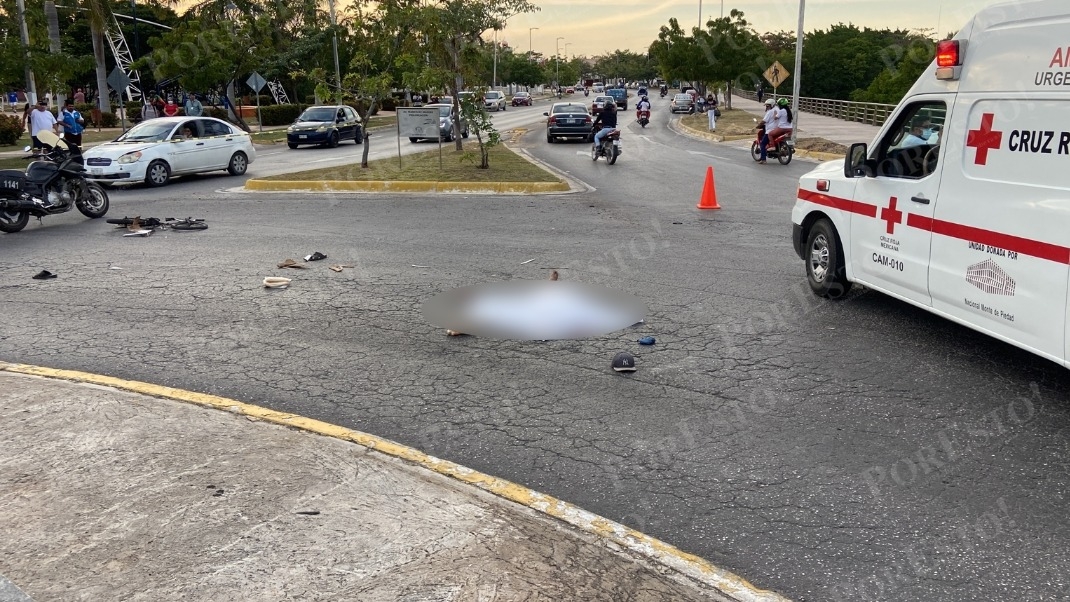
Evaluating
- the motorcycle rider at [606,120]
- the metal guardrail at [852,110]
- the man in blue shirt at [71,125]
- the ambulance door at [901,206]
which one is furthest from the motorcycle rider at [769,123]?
the man in blue shirt at [71,125]

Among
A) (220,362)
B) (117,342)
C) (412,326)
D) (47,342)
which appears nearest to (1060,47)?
(412,326)

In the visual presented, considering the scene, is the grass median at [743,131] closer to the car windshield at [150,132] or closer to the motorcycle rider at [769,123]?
the motorcycle rider at [769,123]

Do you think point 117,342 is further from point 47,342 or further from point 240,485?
point 240,485

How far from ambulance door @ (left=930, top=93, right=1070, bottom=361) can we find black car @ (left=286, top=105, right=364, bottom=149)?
90.7 ft

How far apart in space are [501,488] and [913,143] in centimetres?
446

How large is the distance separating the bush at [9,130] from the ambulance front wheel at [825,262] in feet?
99.9

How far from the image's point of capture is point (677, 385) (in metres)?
5.78

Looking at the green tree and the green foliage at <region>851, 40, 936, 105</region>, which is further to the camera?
the green foliage at <region>851, 40, 936, 105</region>

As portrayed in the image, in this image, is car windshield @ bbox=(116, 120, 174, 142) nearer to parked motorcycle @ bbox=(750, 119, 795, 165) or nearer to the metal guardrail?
parked motorcycle @ bbox=(750, 119, 795, 165)

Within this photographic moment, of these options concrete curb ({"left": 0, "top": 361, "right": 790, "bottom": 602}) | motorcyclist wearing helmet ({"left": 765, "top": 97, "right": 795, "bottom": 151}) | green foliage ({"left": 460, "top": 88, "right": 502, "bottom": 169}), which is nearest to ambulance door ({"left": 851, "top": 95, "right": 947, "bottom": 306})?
concrete curb ({"left": 0, "top": 361, "right": 790, "bottom": 602})

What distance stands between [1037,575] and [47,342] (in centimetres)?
689

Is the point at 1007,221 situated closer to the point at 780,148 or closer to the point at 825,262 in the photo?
the point at 825,262

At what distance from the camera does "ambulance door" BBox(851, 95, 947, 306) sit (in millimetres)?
6277

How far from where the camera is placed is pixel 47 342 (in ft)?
22.7
